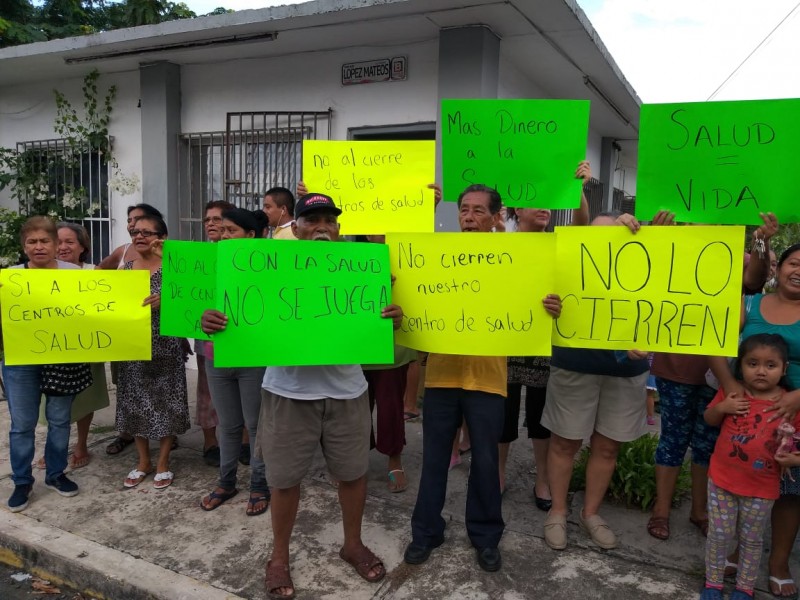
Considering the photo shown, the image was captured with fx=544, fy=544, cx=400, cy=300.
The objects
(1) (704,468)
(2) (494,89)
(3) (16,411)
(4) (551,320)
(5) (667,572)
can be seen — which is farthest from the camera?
(2) (494,89)

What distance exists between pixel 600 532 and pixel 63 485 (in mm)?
3188

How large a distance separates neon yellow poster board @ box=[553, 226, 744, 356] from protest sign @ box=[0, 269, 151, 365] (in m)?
2.37

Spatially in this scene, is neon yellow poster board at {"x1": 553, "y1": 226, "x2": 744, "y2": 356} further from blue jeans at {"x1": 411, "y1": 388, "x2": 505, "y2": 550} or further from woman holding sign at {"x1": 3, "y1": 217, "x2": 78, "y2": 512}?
woman holding sign at {"x1": 3, "y1": 217, "x2": 78, "y2": 512}

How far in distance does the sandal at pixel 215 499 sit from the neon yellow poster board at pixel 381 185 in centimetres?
172

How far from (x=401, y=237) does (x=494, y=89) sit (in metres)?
3.10

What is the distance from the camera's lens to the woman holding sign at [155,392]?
11.3ft

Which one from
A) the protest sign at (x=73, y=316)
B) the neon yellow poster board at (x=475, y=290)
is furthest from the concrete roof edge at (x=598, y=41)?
the protest sign at (x=73, y=316)

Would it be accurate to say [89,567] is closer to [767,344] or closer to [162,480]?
[162,480]

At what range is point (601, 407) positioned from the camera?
2.81 meters

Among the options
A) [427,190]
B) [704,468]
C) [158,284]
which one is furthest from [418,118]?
[704,468]

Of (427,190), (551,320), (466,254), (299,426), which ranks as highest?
(427,190)

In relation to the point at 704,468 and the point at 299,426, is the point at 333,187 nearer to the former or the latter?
the point at 299,426

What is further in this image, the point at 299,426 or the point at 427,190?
the point at 427,190

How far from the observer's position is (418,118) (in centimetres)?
517
